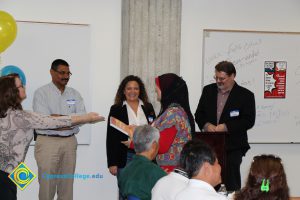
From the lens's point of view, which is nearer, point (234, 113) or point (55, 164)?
point (234, 113)

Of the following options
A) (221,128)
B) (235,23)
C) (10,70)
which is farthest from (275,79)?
(10,70)

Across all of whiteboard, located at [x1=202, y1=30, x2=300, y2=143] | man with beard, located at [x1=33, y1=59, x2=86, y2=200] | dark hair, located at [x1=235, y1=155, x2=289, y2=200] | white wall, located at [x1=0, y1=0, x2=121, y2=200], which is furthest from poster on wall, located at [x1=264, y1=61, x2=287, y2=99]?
dark hair, located at [x1=235, y1=155, x2=289, y2=200]

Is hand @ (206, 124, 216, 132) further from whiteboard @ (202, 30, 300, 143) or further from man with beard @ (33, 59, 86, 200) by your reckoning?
man with beard @ (33, 59, 86, 200)

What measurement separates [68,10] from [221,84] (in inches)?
77.2

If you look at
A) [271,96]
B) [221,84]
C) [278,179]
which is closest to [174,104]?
[221,84]

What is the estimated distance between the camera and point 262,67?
5.84 metres

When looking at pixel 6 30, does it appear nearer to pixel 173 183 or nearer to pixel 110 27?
pixel 110 27

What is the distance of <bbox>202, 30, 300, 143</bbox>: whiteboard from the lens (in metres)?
5.73

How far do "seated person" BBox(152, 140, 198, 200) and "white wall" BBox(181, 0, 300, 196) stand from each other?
3122mm

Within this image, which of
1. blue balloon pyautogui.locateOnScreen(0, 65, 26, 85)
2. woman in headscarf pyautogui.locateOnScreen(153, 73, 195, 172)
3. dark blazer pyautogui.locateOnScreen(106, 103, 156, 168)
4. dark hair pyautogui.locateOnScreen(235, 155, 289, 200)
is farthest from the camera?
blue balloon pyautogui.locateOnScreen(0, 65, 26, 85)

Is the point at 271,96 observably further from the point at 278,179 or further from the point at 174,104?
the point at 278,179

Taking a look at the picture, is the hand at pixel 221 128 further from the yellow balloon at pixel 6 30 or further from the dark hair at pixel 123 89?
the yellow balloon at pixel 6 30

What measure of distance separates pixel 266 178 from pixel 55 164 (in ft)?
10.0

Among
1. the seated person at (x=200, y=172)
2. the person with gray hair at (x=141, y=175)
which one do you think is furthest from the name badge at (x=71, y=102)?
the seated person at (x=200, y=172)
